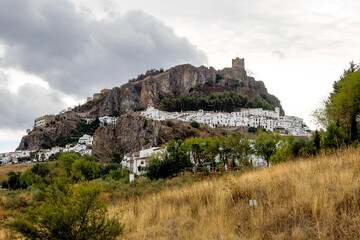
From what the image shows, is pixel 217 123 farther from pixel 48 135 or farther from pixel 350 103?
pixel 350 103

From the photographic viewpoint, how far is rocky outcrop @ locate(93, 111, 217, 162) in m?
67.4

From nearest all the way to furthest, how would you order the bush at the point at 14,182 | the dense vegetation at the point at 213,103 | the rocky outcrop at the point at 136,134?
the bush at the point at 14,182
the rocky outcrop at the point at 136,134
the dense vegetation at the point at 213,103

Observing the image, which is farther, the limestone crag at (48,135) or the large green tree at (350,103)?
the limestone crag at (48,135)

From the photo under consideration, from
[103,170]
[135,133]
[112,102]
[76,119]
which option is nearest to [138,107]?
[112,102]

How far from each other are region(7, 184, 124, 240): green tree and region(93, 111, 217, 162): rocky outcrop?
6164cm

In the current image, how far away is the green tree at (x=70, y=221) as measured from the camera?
358 cm

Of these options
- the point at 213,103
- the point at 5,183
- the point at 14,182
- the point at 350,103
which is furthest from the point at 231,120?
the point at 350,103

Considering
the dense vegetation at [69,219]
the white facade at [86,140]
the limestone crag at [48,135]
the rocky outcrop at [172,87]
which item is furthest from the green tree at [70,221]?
the limestone crag at [48,135]

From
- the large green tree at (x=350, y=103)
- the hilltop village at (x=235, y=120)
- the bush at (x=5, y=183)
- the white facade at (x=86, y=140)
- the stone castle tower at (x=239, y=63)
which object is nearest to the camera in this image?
the large green tree at (x=350, y=103)

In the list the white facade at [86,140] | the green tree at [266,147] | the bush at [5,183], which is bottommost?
the bush at [5,183]

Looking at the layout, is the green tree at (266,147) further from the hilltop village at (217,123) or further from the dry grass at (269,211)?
the hilltop village at (217,123)

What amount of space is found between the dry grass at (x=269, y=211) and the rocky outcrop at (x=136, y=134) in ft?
198

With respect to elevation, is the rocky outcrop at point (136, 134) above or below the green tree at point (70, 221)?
above

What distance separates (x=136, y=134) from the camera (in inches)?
2840
